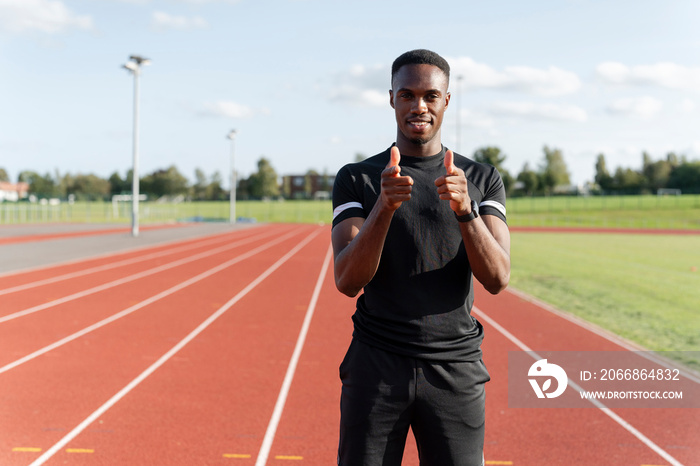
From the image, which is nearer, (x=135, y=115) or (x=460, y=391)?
(x=460, y=391)

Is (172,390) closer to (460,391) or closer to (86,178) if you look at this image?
(460,391)

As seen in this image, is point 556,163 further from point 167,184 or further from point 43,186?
point 43,186

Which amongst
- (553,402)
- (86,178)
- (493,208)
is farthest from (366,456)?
(86,178)

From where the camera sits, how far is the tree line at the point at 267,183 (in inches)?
3396

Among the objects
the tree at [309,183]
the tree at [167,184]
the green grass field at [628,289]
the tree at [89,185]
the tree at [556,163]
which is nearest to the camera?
the green grass field at [628,289]

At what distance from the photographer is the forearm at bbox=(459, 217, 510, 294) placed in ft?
5.35

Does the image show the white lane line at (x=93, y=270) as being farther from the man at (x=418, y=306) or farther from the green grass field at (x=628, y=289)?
the man at (x=418, y=306)

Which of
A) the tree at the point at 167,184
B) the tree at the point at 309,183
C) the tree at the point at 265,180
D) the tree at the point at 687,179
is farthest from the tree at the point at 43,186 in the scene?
the tree at the point at 687,179

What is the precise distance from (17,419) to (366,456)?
12.9ft

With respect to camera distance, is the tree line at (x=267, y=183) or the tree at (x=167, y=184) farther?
the tree at (x=167, y=184)

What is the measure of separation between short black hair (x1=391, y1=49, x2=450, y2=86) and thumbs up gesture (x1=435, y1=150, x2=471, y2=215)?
344 mm

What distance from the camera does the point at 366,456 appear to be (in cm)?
176

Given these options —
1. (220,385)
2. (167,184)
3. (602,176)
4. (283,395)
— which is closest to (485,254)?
(283,395)

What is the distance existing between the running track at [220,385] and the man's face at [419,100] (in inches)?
110
